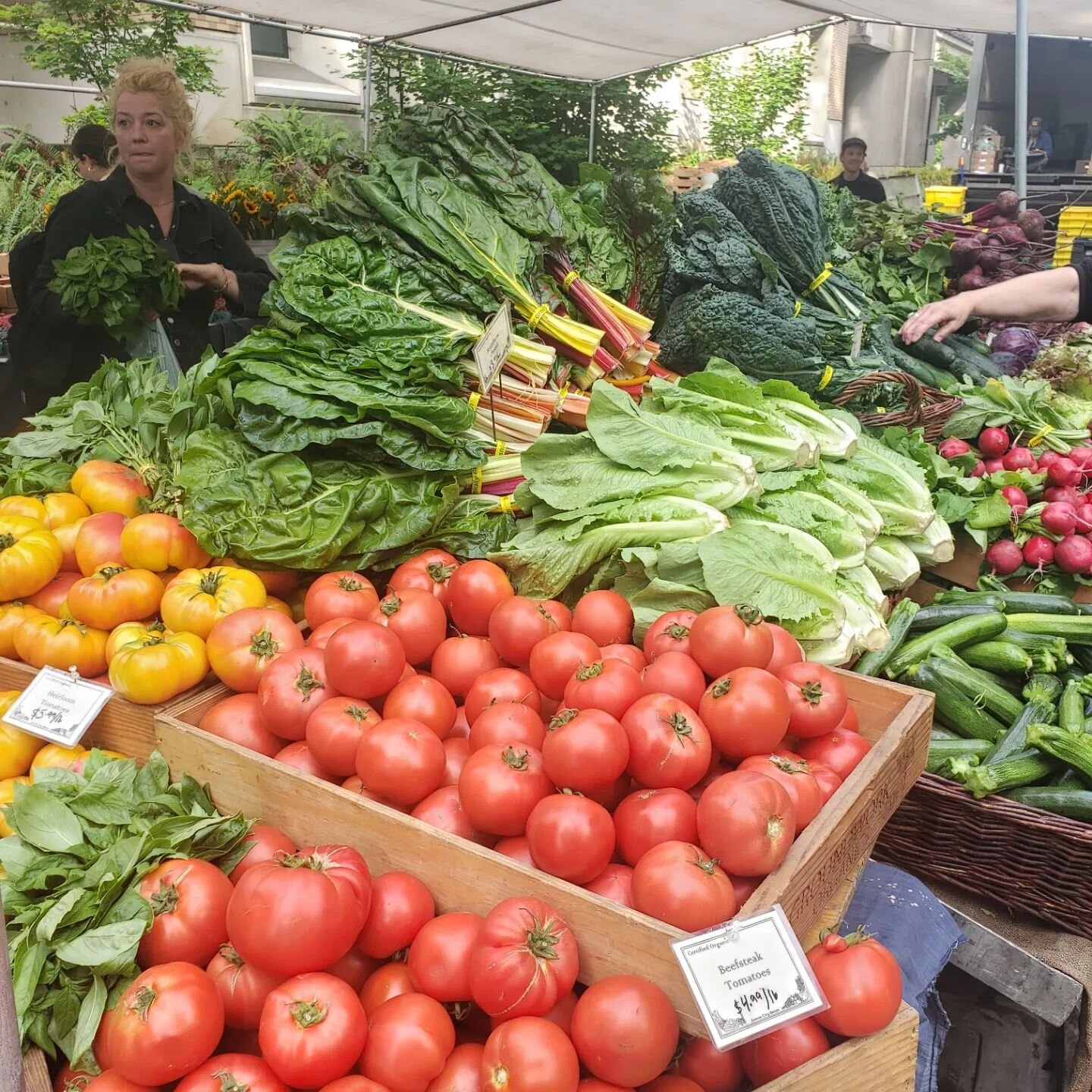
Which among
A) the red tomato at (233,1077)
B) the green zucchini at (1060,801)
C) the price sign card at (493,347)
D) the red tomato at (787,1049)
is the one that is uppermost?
the price sign card at (493,347)

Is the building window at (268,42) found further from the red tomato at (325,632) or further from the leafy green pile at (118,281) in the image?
the red tomato at (325,632)

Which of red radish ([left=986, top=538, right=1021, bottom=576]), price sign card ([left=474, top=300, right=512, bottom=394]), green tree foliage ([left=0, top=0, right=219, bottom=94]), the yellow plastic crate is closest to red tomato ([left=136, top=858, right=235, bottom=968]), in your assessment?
price sign card ([left=474, top=300, right=512, bottom=394])

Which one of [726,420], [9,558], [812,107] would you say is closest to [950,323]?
[726,420]

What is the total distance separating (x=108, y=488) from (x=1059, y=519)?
340 centimetres

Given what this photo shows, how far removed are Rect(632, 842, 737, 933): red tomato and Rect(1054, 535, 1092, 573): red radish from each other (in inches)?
100

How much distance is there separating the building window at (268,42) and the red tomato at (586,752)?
17.6m

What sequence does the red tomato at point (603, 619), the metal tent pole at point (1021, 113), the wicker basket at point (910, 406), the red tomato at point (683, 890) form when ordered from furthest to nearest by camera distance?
the metal tent pole at point (1021, 113)
the wicker basket at point (910, 406)
the red tomato at point (603, 619)
the red tomato at point (683, 890)

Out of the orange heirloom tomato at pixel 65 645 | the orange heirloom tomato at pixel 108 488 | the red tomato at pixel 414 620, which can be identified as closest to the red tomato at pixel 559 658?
the red tomato at pixel 414 620

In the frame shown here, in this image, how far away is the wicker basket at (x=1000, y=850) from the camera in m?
2.26

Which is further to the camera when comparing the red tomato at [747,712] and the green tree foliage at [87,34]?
the green tree foliage at [87,34]

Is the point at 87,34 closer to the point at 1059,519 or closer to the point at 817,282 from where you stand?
the point at 817,282

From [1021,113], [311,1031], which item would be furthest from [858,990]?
[1021,113]

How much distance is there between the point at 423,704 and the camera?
1.84 metres

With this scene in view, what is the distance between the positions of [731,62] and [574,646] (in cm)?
2378
